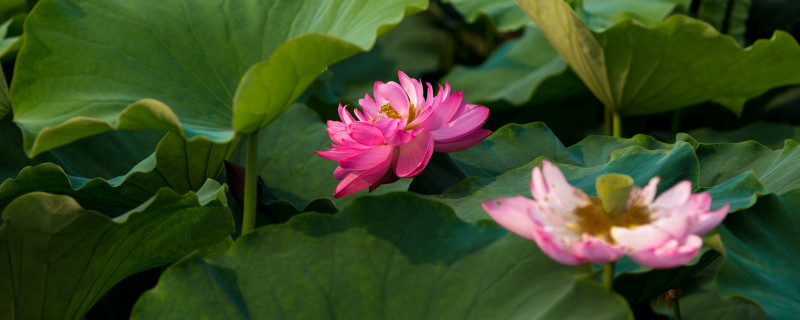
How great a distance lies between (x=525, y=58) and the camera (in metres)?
1.87

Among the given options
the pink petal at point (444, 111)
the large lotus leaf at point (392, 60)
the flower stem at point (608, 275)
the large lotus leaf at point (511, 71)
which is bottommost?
the large lotus leaf at point (392, 60)

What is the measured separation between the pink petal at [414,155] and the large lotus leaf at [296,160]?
157 millimetres

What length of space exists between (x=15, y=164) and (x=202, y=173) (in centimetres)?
24

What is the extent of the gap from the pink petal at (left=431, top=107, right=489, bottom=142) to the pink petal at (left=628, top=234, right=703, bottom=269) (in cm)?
33

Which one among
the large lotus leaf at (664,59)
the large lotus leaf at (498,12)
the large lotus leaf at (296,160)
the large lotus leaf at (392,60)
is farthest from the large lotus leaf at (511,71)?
the large lotus leaf at (296,160)

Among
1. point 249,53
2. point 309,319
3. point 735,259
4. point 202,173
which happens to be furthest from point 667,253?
point 202,173

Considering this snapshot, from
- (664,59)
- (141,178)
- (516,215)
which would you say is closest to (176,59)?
(141,178)

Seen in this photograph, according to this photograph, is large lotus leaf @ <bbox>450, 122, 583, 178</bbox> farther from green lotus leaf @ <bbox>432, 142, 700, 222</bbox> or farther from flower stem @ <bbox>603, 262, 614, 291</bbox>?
flower stem @ <bbox>603, 262, 614, 291</bbox>

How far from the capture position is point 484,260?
622 millimetres

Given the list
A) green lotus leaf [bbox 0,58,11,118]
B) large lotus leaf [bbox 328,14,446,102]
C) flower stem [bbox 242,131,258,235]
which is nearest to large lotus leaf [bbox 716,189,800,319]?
flower stem [bbox 242,131,258,235]

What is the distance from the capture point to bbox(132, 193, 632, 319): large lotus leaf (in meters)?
0.60

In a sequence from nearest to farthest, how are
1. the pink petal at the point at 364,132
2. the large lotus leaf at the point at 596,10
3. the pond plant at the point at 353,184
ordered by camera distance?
the pond plant at the point at 353,184
the pink petal at the point at 364,132
the large lotus leaf at the point at 596,10

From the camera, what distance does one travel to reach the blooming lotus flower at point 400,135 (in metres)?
0.77

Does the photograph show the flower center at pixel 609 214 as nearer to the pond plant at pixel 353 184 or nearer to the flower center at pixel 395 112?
the pond plant at pixel 353 184
